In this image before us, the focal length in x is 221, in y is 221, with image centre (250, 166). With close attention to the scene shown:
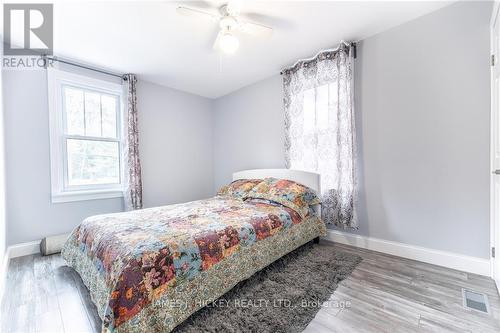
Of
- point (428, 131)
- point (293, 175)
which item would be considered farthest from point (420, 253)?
point (293, 175)

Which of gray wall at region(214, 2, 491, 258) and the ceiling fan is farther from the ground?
the ceiling fan

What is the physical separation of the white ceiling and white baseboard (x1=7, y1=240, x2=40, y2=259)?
92.4 inches

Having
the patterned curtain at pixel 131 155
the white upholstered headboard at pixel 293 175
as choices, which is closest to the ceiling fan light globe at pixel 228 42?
the white upholstered headboard at pixel 293 175

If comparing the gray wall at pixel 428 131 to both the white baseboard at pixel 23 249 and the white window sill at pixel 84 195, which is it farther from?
the white baseboard at pixel 23 249

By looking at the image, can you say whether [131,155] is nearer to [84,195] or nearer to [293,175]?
[84,195]

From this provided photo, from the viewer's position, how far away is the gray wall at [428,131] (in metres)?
1.99

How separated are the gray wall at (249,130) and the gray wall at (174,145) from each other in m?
0.28

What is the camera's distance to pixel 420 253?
228 cm

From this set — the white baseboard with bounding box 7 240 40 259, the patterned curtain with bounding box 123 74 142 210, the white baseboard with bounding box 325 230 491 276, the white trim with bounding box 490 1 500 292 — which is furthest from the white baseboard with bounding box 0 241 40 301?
the white trim with bounding box 490 1 500 292

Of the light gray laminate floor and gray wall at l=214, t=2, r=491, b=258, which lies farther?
gray wall at l=214, t=2, r=491, b=258

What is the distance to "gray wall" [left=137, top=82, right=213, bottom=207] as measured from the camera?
3.66 m

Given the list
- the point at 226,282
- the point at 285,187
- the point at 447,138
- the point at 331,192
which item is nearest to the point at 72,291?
the point at 226,282

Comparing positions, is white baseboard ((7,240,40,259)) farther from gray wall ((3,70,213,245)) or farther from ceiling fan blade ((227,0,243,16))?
ceiling fan blade ((227,0,243,16))

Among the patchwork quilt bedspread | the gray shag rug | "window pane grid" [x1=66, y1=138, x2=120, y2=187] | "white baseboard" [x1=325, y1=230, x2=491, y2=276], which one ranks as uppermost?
"window pane grid" [x1=66, y1=138, x2=120, y2=187]
